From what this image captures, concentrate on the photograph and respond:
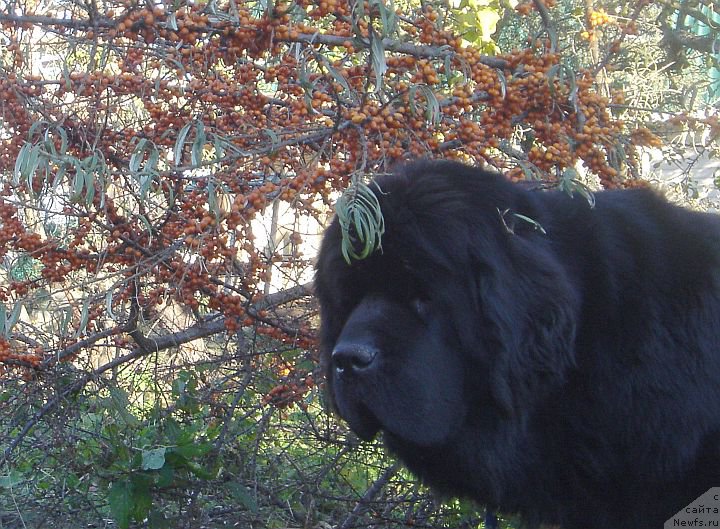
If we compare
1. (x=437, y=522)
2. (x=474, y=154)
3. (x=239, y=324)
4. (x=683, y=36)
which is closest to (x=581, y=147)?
(x=474, y=154)

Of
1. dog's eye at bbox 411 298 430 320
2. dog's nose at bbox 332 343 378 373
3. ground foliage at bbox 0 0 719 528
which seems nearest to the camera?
dog's nose at bbox 332 343 378 373

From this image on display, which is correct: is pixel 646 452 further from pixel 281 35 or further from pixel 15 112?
pixel 15 112

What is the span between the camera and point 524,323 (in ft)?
7.45

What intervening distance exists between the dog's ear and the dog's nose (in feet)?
1.03

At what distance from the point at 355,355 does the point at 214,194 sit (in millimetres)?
647

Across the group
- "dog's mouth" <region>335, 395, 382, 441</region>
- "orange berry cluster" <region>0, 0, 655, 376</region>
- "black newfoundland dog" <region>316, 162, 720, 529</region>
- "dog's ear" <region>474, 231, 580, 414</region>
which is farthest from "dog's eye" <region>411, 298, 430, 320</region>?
"orange berry cluster" <region>0, 0, 655, 376</region>

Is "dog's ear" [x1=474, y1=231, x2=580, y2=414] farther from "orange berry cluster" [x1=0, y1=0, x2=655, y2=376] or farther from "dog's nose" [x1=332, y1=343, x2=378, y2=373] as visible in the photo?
"orange berry cluster" [x1=0, y1=0, x2=655, y2=376]

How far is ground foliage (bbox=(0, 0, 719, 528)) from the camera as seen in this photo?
8.84ft

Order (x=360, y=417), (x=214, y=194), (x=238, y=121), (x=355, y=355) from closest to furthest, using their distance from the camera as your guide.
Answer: (x=355, y=355)
(x=360, y=417)
(x=214, y=194)
(x=238, y=121)

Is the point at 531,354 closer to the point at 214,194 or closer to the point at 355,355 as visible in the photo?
the point at 355,355

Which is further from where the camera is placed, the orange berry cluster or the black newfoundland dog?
the orange berry cluster

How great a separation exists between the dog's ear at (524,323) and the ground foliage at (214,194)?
0.28 metres

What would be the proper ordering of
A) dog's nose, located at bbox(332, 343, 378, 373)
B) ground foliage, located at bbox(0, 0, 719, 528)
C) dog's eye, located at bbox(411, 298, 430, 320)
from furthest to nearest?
ground foliage, located at bbox(0, 0, 719, 528) → dog's eye, located at bbox(411, 298, 430, 320) → dog's nose, located at bbox(332, 343, 378, 373)

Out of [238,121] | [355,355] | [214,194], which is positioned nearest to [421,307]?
[355,355]
